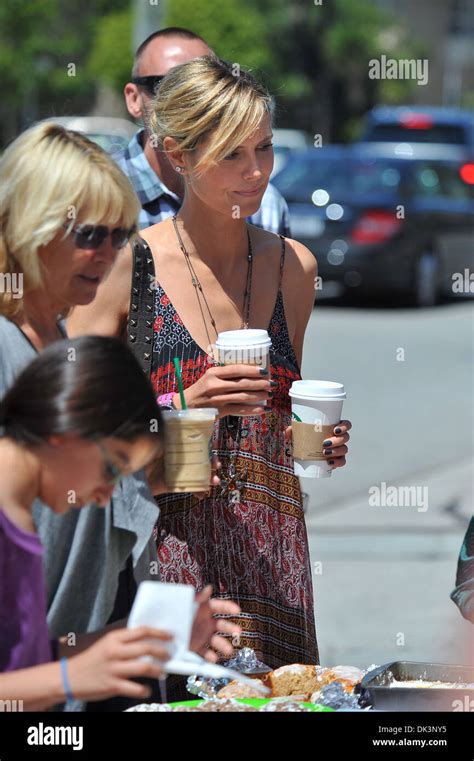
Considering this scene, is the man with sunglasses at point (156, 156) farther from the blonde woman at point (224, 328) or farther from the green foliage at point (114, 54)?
the green foliage at point (114, 54)

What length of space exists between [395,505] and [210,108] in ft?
16.5

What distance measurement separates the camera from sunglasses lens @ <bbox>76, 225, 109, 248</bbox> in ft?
6.89

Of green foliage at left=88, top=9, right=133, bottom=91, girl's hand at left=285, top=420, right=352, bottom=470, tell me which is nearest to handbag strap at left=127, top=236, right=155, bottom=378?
girl's hand at left=285, top=420, right=352, bottom=470

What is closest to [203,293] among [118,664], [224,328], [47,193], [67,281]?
[224,328]

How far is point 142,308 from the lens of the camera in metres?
2.82

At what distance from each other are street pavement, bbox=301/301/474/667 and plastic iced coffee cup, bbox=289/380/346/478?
54 centimetres

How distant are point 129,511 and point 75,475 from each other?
0.31m

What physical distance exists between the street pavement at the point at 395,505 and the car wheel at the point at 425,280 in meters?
1.87

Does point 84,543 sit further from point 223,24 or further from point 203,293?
point 223,24

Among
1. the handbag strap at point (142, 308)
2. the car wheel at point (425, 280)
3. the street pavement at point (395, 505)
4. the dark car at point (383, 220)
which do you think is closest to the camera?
the handbag strap at point (142, 308)

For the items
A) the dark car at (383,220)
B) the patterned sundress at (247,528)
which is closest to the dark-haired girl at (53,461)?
the patterned sundress at (247,528)

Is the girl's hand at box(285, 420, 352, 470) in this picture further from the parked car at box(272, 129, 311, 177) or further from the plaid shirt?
the parked car at box(272, 129, 311, 177)

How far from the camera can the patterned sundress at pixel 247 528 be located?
2822mm

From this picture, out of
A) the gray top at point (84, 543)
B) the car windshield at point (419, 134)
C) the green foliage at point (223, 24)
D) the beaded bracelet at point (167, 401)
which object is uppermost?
the green foliage at point (223, 24)
